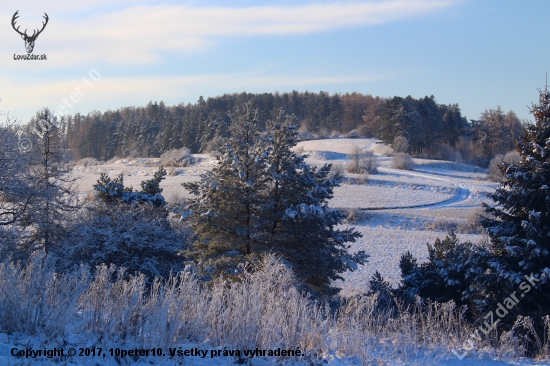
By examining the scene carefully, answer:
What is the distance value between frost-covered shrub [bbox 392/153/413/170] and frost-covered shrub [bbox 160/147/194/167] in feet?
92.3

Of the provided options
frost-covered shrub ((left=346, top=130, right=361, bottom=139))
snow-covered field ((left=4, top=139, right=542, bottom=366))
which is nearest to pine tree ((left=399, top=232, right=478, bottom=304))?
snow-covered field ((left=4, top=139, right=542, bottom=366))

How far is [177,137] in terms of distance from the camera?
77.1 metres

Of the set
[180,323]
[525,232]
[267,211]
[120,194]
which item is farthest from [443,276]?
[120,194]

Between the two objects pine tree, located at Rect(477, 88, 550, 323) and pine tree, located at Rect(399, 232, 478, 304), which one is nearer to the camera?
pine tree, located at Rect(477, 88, 550, 323)

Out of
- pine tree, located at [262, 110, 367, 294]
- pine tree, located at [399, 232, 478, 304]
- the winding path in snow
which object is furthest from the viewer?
the winding path in snow

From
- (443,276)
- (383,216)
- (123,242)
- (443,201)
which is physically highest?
(123,242)

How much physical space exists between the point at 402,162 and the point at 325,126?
1543 inches

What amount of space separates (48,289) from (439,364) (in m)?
4.53

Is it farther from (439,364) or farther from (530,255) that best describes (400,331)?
(530,255)

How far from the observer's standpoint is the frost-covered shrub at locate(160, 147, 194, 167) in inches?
2379

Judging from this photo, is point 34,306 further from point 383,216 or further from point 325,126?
point 325,126

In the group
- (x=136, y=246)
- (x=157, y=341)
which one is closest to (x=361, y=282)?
(x=136, y=246)

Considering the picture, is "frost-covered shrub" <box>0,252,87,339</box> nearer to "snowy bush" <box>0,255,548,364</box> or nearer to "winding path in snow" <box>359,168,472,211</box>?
"snowy bush" <box>0,255,548,364</box>

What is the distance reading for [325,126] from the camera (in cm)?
9669
